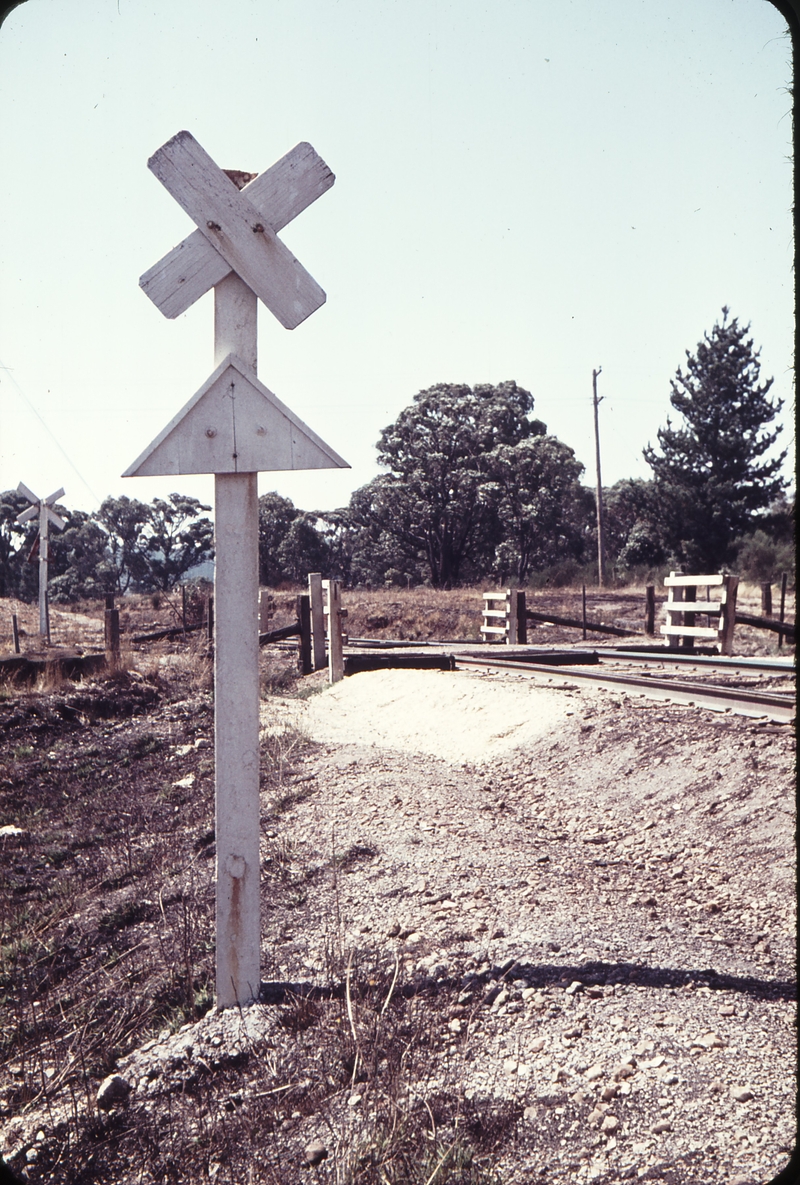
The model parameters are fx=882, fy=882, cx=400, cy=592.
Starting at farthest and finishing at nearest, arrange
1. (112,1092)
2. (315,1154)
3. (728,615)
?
1. (728,615)
2. (112,1092)
3. (315,1154)

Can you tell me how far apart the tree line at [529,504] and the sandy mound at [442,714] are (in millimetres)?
30688

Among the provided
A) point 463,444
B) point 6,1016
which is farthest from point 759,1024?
point 463,444

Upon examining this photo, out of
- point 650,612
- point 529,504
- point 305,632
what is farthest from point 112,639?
point 529,504

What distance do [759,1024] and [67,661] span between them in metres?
12.7

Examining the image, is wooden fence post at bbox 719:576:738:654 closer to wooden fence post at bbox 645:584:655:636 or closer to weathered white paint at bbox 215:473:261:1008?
wooden fence post at bbox 645:584:655:636

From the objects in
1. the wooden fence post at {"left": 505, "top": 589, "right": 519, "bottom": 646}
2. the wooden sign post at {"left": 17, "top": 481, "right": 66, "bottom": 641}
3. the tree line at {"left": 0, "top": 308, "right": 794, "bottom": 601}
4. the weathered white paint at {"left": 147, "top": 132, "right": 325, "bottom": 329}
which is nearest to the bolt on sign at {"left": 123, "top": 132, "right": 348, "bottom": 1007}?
the weathered white paint at {"left": 147, "top": 132, "right": 325, "bottom": 329}

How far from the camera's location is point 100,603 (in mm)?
45750

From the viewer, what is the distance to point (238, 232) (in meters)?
3.14

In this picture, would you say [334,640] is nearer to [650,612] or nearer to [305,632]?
Result: [305,632]

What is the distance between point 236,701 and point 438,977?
4.11 ft

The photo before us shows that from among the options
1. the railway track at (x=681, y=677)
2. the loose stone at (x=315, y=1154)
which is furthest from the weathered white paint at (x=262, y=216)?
the railway track at (x=681, y=677)

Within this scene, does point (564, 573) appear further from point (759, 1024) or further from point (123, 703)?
point (759, 1024)

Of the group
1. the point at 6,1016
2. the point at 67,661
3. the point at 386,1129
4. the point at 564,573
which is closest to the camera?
the point at 386,1129

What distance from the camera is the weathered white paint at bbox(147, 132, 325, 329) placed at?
3104mm
